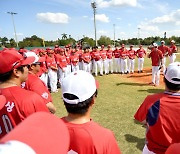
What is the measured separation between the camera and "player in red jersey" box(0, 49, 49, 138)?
101 inches

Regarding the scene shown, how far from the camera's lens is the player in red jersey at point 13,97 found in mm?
2559

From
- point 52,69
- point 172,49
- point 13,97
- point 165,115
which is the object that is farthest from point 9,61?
point 172,49

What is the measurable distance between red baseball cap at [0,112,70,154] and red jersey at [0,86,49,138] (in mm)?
1742

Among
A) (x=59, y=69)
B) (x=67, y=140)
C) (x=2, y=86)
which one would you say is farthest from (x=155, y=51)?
(x=67, y=140)

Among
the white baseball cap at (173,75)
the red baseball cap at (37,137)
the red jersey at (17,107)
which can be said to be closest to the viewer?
the red baseball cap at (37,137)

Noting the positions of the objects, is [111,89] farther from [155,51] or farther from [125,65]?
[125,65]

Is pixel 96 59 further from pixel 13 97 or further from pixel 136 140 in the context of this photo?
pixel 13 97

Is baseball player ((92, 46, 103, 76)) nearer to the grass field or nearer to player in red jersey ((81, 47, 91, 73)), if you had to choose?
player in red jersey ((81, 47, 91, 73))

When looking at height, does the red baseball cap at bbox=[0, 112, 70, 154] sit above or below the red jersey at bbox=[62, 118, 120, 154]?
above

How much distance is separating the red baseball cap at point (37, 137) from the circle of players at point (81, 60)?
9.94 m

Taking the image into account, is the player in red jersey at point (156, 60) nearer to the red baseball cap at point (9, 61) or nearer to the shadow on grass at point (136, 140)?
the shadow on grass at point (136, 140)

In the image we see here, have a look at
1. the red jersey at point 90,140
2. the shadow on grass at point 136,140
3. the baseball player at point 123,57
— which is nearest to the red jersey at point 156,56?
the baseball player at point 123,57

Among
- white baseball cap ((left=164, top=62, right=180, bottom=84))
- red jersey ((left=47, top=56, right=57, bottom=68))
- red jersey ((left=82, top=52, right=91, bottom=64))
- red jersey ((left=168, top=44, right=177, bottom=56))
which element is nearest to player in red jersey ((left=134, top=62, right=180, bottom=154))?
white baseball cap ((left=164, top=62, right=180, bottom=84))

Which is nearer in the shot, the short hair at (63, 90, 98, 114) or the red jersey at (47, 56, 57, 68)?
the short hair at (63, 90, 98, 114)
